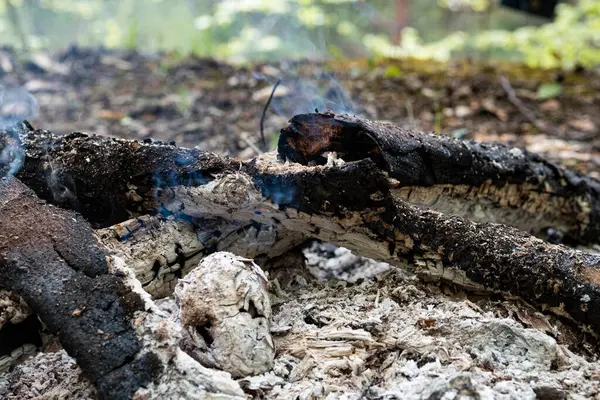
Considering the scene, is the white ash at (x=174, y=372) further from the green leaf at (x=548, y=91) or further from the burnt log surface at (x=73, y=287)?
the green leaf at (x=548, y=91)

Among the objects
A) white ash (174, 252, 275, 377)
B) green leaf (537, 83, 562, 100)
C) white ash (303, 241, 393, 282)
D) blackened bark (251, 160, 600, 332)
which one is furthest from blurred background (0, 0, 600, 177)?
white ash (174, 252, 275, 377)

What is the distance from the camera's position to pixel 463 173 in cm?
218

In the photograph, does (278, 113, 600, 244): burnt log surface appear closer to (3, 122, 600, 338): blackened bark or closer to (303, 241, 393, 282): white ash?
(3, 122, 600, 338): blackened bark

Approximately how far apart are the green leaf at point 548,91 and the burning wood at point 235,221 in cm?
378

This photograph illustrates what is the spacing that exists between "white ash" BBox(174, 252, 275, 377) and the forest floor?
0.07m

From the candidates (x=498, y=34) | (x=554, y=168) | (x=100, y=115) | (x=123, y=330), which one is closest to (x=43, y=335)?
(x=123, y=330)

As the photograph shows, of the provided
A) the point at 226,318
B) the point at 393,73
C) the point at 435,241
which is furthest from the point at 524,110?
the point at 226,318

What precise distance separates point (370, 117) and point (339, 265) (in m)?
2.51

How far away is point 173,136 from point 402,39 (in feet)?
24.0

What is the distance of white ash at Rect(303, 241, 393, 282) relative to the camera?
236cm

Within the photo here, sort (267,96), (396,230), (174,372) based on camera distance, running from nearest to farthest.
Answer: (174,372), (396,230), (267,96)

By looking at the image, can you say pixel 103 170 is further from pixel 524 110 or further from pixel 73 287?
pixel 524 110

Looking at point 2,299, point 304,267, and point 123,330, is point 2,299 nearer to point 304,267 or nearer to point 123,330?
point 123,330

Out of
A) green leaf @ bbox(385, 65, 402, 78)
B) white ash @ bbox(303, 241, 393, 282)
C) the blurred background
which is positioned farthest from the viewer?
green leaf @ bbox(385, 65, 402, 78)
